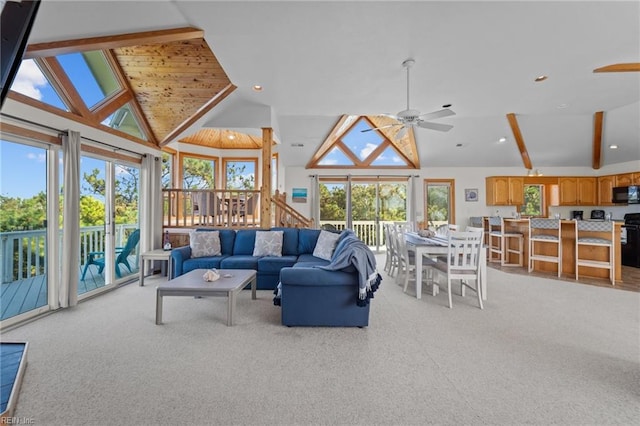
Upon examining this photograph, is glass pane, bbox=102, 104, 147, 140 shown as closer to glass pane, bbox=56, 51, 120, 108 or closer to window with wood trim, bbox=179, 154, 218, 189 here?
glass pane, bbox=56, 51, 120, 108

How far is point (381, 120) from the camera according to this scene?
24.6 feet

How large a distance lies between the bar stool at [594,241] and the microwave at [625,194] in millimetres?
2962

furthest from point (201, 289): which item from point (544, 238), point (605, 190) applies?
point (605, 190)

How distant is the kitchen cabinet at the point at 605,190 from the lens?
7.55 m

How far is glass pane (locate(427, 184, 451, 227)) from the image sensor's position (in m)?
8.67

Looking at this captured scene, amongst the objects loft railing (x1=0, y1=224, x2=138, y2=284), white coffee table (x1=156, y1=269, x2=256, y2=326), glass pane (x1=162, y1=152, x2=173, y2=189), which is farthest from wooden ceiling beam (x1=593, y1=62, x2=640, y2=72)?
glass pane (x1=162, y1=152, x2=173, y2=189)

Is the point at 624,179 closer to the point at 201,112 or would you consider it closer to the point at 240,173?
the point at 201,112

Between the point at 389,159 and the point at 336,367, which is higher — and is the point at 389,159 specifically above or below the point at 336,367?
above

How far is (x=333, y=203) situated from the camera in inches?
344

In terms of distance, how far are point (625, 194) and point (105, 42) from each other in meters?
10.8

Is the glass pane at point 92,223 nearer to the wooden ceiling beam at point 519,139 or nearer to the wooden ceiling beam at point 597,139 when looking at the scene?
the wooden ceiling beam at point 519,139

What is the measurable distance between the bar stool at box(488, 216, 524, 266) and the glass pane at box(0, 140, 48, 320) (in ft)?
27.4

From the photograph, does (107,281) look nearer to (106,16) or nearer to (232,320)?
(232,320)

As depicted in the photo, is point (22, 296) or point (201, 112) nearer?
point (22, 296)
